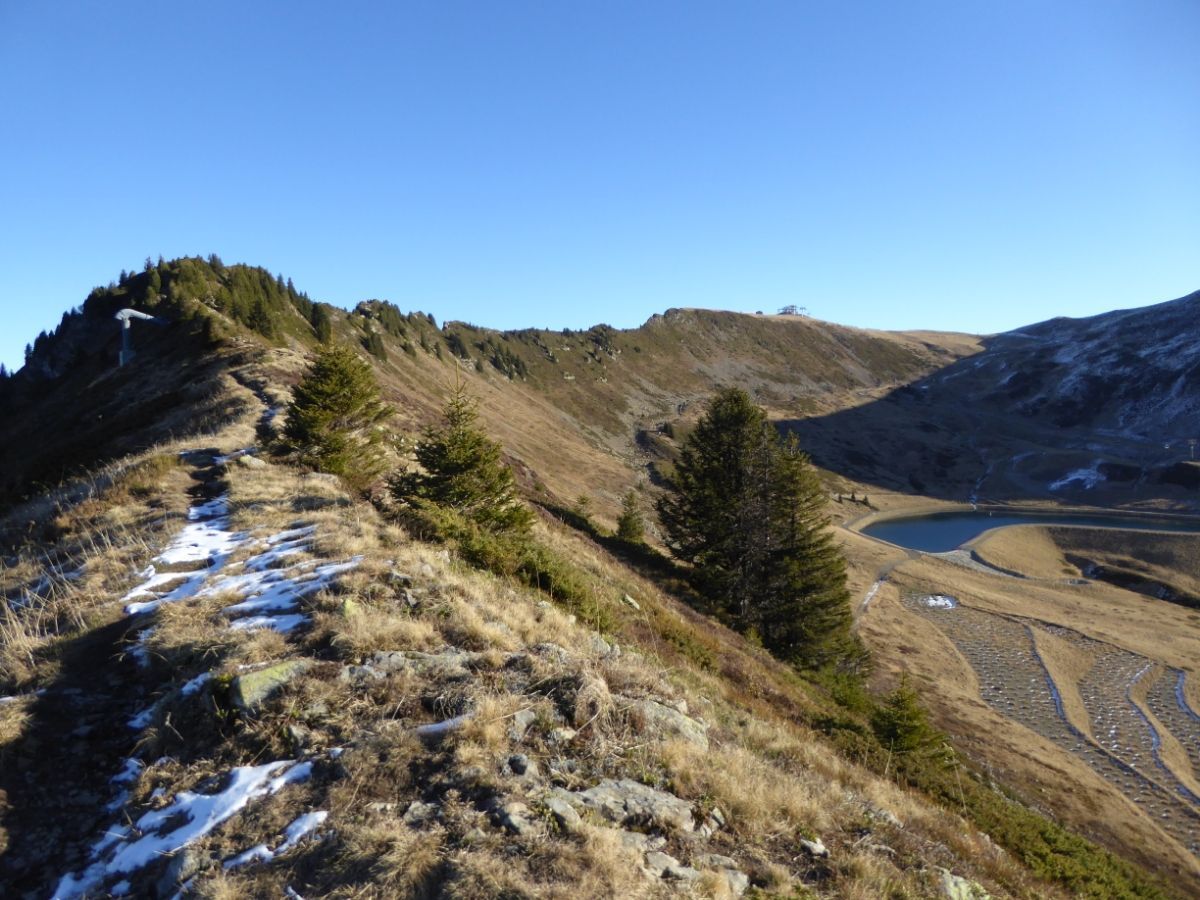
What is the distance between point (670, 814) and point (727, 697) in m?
6.57

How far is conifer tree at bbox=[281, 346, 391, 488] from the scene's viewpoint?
55.4 feet

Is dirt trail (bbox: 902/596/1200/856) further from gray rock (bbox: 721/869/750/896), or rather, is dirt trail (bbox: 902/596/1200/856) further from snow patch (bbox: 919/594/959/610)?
gray rock (bbox: 721/869/750/896)

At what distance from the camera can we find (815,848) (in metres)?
5.24

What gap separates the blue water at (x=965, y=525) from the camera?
90250 millimetres

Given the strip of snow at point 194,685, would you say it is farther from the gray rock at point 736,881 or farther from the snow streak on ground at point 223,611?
the gray rock at point 736,881

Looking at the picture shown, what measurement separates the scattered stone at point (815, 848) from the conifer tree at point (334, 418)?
1450cm

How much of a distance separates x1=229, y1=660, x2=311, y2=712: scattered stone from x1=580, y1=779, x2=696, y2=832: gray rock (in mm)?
3402

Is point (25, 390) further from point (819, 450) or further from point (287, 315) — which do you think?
point (819, 450)

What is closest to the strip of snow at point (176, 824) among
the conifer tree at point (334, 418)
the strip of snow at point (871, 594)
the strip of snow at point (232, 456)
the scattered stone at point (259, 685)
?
the scattered stone at point (259, 685)

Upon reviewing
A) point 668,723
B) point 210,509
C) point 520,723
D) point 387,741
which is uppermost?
point 210,509

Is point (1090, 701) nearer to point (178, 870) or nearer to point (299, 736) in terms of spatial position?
point (299, 736)

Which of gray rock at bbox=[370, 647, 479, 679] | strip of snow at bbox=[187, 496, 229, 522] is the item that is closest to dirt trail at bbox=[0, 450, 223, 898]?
gray rock at bbox=[370, 647, 479, 679]

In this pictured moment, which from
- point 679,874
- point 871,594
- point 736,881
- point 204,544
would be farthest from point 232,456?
point 871,594

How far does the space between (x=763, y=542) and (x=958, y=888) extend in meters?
21.3
